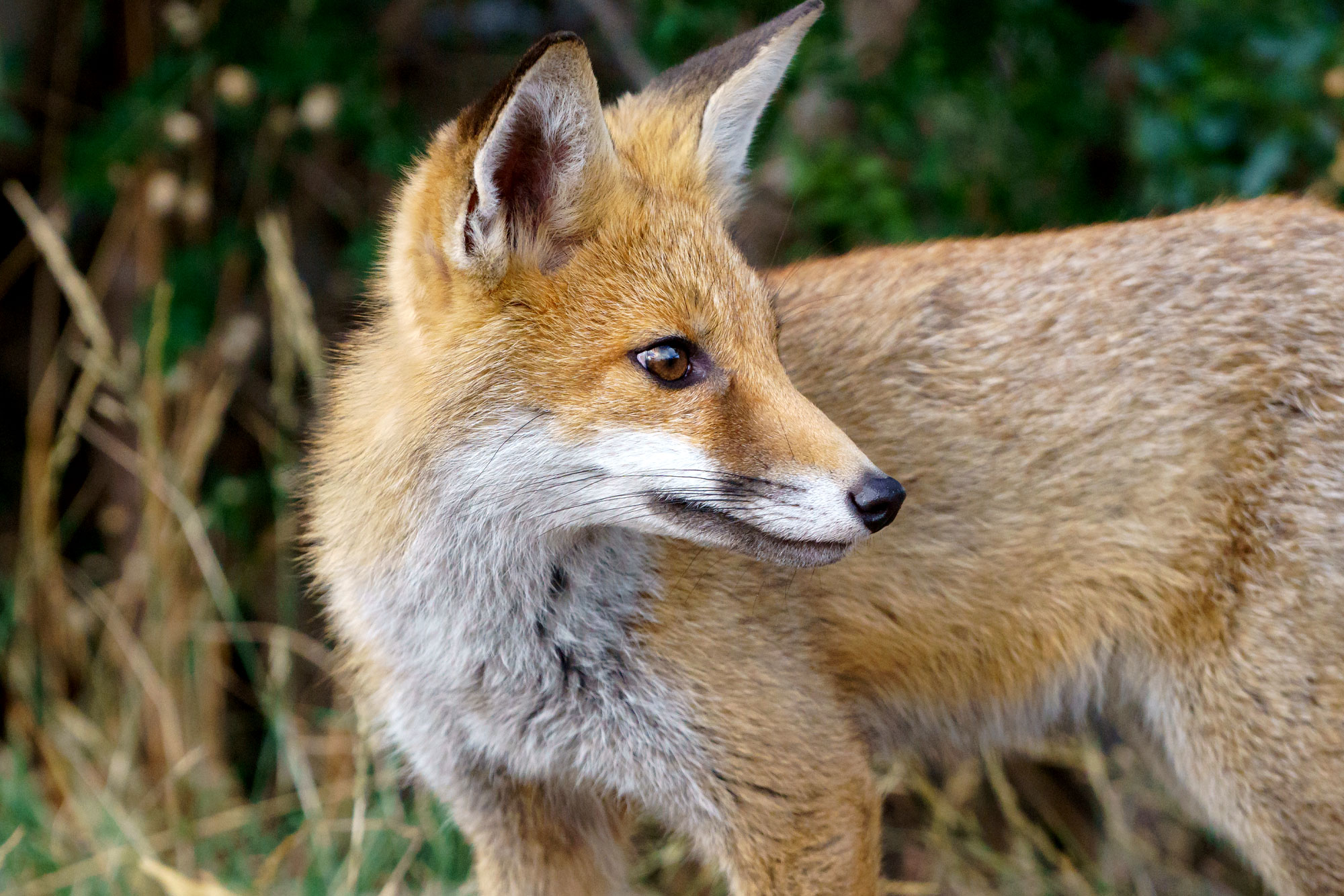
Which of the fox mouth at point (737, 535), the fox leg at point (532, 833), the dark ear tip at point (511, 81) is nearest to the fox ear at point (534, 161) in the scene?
the dark ear tip at point (511, 81)

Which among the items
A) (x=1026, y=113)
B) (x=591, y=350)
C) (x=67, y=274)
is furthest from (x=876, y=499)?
(x=67, y=274)

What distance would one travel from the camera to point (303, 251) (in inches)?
246

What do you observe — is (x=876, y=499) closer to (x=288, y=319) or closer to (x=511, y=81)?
(x=511, y=81)

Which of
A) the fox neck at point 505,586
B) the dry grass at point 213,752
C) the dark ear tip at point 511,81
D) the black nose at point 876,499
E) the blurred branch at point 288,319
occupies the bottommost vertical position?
the dry grass at point 213,752

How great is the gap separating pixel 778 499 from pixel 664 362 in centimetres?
38

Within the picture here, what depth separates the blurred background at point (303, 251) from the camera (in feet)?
13.7

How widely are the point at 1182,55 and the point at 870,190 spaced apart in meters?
1.17

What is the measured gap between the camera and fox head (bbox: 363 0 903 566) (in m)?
2.42

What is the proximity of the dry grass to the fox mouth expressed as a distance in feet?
4.41

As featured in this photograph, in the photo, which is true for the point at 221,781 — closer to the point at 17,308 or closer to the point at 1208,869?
the point at 17,308

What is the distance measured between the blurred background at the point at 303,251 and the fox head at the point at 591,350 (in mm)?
815

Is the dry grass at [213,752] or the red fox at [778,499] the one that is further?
the dry grass at [213,752]

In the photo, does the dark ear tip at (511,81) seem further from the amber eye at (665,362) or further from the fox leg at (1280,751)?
the fox leg at (1280,751)

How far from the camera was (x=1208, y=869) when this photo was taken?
530 cm
